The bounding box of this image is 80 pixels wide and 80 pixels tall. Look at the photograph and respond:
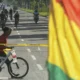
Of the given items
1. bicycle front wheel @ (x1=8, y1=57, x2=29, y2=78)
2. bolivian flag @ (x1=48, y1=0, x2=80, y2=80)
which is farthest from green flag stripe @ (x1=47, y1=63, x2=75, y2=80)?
bicycle front wheel @ (x1=8, y1=57, x2=29, y2=78)

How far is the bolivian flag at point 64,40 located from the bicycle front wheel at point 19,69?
9.53 m

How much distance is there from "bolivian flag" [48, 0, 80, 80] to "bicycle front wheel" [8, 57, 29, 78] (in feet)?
31.3

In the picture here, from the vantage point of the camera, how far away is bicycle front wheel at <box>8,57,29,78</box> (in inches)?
464

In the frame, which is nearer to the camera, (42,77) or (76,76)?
(76,76)

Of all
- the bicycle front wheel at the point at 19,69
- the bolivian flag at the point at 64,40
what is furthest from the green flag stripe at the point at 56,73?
the bicycle front wheel at the point at 19,69

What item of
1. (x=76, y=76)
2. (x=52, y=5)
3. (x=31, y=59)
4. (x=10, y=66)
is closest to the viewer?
(x=76, y=76)

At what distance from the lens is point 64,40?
2.17 metres

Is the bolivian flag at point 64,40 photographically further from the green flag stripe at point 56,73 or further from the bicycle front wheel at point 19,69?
the bicycle front wheel at point 19,69

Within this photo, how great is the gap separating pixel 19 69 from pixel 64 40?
10013 mm

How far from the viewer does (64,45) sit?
217cm

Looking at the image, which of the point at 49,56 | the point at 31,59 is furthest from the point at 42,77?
the point at 49,56

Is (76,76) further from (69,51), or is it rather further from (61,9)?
(61,9)

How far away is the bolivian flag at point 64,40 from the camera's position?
2.10 metres

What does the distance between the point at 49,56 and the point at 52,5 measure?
280 mm
